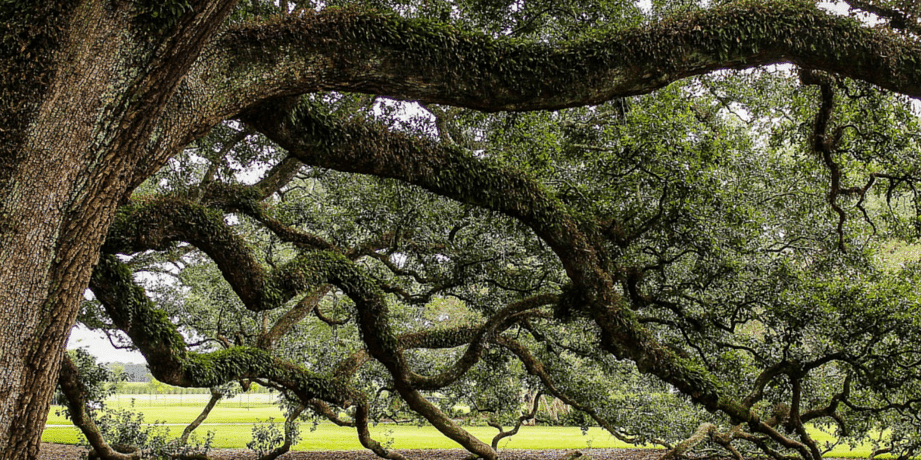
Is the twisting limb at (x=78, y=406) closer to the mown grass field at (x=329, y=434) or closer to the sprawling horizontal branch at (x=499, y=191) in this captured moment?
the mown grass field at (x=329, y=434)

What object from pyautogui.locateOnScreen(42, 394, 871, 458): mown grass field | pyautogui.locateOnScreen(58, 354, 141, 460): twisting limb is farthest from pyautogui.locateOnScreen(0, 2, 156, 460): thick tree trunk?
pyautogui.locateOnScreen(42, 394, 871, 458): mown grass field

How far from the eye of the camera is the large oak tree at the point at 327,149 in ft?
7.13

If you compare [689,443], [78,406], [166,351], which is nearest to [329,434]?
[78,406]

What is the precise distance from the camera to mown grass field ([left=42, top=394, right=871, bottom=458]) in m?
14.8

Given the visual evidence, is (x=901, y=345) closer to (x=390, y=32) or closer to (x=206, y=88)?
(x=390, y=32)

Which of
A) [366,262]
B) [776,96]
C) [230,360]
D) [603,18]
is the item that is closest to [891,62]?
[603,18]

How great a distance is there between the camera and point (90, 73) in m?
2.21

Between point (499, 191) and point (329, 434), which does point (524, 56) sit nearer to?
point (499, 191)

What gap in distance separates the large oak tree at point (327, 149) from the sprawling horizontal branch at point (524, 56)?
12mm

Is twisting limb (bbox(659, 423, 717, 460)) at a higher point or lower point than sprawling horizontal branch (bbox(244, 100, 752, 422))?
lower

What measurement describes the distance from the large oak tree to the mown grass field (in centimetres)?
527

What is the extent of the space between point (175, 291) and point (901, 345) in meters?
9.93

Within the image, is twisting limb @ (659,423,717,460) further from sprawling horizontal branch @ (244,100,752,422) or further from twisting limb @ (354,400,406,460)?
twisting limb @ (354,400,406,460)

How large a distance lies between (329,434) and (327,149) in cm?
1760
